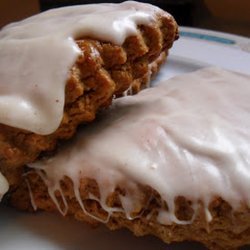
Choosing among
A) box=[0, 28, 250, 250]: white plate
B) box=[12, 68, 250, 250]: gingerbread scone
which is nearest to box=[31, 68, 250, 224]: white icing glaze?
box=[12, 68, 250, 250]: gingerbread scone

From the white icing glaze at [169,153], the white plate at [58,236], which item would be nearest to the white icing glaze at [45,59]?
the white icing glaze at [169,153]

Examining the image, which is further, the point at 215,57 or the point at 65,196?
the point at 215,57

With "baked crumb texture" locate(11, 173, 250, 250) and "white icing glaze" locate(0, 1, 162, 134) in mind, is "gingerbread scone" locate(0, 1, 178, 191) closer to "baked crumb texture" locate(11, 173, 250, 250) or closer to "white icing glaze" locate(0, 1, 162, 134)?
"white icing glaze" locate(0, 1, 162, 134)

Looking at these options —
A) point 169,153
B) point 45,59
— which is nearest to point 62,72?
point 45,59

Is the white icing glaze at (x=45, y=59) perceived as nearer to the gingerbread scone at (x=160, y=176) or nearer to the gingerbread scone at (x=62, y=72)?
the gingerbread scone at (x=62, y=72)

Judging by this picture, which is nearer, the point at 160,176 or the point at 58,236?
the point at 160,176

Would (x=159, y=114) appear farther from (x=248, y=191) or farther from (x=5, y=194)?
(x=5, y=194)

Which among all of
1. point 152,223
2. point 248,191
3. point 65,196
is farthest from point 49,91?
point 248,191

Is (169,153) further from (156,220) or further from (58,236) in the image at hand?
(58,236)
